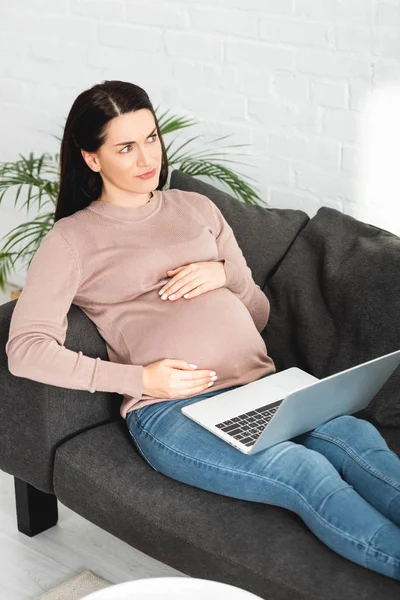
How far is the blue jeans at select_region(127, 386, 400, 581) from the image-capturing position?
5.49 feet

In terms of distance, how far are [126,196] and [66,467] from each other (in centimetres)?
62

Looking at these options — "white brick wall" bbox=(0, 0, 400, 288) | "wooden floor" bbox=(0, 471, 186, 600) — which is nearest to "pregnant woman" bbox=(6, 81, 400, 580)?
"wooden floor" bbox=(0, 471, 186, 600)

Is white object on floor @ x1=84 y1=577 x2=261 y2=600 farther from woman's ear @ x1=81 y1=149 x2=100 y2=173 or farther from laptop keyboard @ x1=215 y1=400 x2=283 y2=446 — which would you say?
woman's ear @ x1=81 y1=149 x2=100 y2=173

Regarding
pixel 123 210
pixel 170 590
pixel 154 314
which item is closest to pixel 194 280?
pixel 154 314

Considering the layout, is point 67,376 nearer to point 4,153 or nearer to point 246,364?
point 246,364

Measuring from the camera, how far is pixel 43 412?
206 centimetres

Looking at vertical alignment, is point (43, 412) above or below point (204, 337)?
below

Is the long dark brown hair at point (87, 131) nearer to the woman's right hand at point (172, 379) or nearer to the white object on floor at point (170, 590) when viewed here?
the woman's right hand at point (172, 379)

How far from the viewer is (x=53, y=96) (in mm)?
3463

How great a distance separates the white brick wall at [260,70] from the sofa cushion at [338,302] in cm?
43

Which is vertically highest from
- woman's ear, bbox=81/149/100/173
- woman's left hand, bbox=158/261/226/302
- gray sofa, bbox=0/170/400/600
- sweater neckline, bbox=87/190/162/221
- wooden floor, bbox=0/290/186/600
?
woman's ear, bbox=81/149/100/173

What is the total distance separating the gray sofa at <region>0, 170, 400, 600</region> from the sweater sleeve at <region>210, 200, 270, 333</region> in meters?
0.06

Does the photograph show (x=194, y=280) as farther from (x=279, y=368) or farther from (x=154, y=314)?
(x=279, y=368)

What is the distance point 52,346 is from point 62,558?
61 cm
